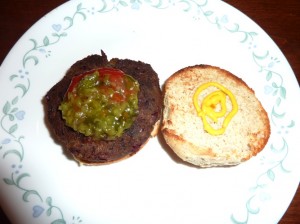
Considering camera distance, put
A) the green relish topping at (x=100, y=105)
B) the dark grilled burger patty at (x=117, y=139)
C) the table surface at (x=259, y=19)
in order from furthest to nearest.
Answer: the table surface at (x=259, y=19), the dark grilled burger patty at (x=117, y=139), the green relish topping at (x=100, y=105)

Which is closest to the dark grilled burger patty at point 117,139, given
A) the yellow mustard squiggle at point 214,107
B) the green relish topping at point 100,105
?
the green relish topping at point 100,105

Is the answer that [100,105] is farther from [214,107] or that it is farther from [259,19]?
[259,19]

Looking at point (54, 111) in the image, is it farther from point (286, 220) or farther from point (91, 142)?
point (286, 220)

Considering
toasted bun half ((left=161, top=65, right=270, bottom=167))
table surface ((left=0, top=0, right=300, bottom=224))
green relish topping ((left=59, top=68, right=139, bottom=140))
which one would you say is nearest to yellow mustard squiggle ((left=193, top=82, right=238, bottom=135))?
toasted bun half ((left=161, top=65, right=270, bottom=167))

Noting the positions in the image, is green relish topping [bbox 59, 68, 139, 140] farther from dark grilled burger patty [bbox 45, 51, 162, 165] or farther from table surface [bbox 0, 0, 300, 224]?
table surface [bbox 0, 0, 300, 224]

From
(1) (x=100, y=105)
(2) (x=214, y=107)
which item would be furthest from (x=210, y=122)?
(1) (x=100, y=105)

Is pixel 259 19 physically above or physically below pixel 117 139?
above

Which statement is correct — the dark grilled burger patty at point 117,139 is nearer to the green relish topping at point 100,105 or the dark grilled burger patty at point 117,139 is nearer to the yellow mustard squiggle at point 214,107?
the green relish topping at point 100,105

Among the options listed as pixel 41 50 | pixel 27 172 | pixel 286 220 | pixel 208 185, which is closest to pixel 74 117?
pixel 27 172
